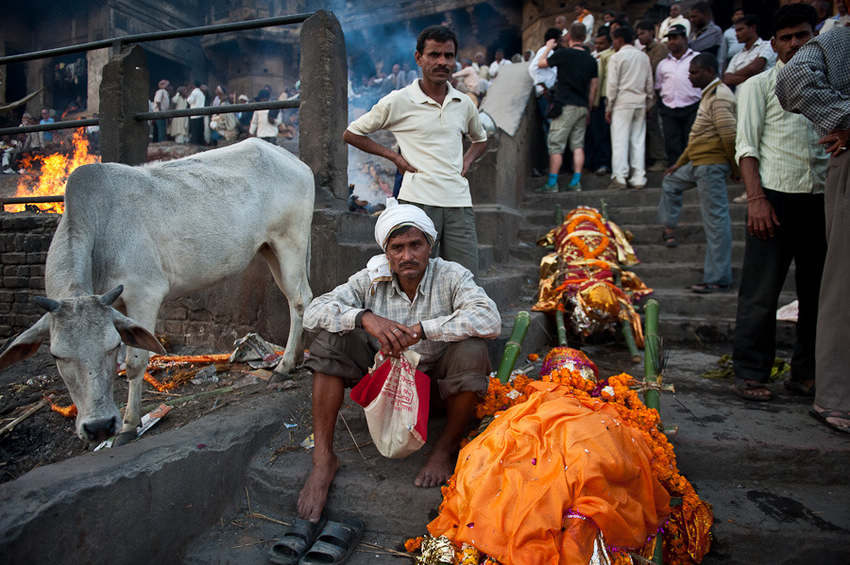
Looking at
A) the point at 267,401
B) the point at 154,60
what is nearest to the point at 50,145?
the point at 154,60

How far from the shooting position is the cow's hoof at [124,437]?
3.07 metres

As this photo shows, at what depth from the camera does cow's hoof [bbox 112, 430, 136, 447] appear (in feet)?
10.1

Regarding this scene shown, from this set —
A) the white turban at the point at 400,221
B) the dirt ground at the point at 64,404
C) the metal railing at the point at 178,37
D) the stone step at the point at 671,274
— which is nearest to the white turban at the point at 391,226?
the white turban at the point at 400,221

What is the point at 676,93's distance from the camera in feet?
23.2

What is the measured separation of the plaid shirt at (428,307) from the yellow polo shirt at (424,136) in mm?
835

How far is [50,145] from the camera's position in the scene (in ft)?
50.4

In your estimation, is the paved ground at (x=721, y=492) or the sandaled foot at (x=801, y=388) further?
the sandaled foot at (x=801, y=388)

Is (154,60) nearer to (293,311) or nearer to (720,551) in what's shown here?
(293,311)

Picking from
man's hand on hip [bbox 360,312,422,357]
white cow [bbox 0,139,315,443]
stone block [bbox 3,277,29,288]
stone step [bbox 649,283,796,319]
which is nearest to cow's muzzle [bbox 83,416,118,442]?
white cow [bbox 0,139,315,443]

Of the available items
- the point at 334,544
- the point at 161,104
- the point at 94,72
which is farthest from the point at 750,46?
the point at 94,72

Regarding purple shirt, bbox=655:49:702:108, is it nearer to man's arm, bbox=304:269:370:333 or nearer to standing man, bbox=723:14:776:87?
standing man, bbox=723:14:776:87

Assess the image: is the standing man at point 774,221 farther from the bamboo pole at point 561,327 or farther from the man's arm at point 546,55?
the man's arm at point 546,55

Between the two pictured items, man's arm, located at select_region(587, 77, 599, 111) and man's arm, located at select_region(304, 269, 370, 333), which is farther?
man's arm, located at select_region(587, 77, 599, 111)

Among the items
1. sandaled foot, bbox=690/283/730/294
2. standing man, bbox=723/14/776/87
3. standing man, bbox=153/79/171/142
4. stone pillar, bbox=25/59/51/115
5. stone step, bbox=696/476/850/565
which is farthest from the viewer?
stone pillar, bbox=25/59/51/115
